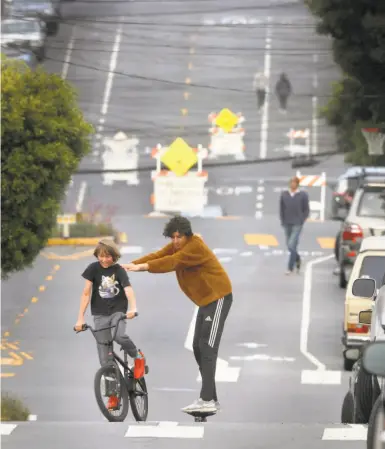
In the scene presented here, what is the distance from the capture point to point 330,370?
2027cm

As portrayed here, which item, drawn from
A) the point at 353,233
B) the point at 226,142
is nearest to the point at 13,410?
the point at 353,233

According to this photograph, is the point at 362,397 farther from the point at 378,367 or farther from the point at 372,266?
the point at 372,266

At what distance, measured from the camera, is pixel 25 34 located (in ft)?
193

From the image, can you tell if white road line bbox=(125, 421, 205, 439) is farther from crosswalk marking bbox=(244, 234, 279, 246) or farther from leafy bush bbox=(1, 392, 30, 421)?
crosswalk marking bbox=(244, 234, 279, 246)

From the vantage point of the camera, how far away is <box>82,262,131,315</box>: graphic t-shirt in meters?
13.9

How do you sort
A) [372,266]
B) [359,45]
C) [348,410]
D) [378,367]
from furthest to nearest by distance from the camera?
[359,45] < [372,266] < [348,410] < [378,367]

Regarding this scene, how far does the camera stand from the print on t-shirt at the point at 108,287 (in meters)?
14.0

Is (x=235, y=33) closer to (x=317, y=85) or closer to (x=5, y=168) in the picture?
(x=317, y=85)

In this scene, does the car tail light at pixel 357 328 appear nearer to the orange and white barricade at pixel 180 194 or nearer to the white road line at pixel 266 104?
the orange and white barricade at pixel 180 194

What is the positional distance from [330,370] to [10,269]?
12.8 ft

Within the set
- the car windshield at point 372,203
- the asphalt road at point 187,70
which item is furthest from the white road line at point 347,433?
the asphalt road at point 187,70

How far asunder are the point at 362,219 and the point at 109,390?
440 inches

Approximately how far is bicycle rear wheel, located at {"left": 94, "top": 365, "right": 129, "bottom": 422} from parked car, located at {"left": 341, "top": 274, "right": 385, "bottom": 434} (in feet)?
6.55

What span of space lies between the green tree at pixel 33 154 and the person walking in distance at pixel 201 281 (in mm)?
5794
